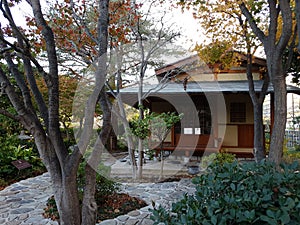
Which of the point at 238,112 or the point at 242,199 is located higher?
the point at 238,112

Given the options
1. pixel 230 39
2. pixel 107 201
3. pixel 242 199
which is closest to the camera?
pixel 242 199

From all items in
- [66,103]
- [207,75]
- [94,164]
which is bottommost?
[94,164]

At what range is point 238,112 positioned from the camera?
30.9 ft

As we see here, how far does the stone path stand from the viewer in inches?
150

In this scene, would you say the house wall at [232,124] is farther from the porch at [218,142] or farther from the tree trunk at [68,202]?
the tree trunk at [68,202]

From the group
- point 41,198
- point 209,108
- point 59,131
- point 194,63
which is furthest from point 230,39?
point 41,198

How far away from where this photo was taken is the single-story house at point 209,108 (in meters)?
8.94

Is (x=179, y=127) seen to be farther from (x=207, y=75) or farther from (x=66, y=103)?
(x=66, y=103)

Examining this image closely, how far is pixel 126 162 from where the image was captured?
30.1 feet

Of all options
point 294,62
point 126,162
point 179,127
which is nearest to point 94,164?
point 126,162

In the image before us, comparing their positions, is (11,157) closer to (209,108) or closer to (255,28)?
(209,108)

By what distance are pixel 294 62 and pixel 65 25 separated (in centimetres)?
942

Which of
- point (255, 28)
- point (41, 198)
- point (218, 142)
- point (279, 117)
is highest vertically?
point (255, 28)

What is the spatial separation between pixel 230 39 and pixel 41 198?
6637 mm
